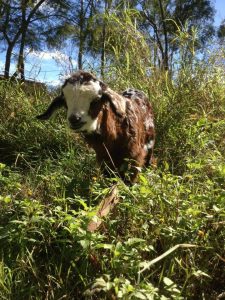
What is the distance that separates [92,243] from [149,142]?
7.15ft

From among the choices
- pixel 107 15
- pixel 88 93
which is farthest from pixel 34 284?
pixel 107 15

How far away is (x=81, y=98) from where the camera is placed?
3346 millimetres

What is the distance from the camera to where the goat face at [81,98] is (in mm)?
3301

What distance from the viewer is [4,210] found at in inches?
130

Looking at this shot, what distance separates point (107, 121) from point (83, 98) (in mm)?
392

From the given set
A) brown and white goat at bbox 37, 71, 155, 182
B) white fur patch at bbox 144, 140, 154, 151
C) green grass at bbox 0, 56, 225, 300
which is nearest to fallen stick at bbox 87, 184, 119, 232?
green grass at bbox 0, 56, 225, 300

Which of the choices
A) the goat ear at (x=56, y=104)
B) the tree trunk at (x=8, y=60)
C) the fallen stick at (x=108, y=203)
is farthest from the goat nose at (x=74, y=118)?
the tree trunk at (x=8, y=60)

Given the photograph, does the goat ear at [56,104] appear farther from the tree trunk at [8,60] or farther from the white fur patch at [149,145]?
the tree trunk at [8,60]

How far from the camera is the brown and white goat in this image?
3.35m

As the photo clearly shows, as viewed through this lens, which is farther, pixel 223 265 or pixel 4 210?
pixel 4 210

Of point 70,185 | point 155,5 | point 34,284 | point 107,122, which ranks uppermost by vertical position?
point 155,5

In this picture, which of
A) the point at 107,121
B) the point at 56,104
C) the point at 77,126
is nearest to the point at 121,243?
the point at 77,126

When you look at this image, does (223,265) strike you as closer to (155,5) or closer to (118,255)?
(118,255)

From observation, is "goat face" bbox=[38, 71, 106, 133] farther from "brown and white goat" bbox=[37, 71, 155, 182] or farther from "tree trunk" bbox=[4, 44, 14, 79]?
"tree trunk" bbox=[4, 44, 14, 79]
